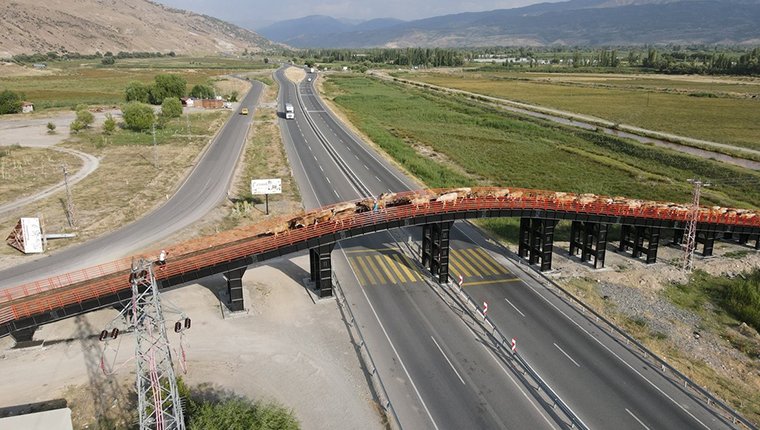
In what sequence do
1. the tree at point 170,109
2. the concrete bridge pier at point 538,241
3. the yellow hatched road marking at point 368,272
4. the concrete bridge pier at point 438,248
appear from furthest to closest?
1. the tree at point 170,109
2. the concrete bridge pier at point 538,241
3. the yellow hatched road marking at point 368,272
4. the concrete bridge pier at point 438,248

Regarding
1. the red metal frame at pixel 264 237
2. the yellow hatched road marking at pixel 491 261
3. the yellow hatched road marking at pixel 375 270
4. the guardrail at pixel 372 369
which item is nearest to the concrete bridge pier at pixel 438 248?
the red metal frame at pixel 264 237

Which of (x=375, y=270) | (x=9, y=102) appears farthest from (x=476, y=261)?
(x=9, y=102)

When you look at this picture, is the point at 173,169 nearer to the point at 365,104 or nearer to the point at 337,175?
the point at 337,175

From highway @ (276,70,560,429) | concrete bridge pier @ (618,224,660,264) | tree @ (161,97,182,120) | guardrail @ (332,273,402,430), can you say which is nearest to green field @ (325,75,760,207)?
concrete bridge pier @ (618,224,660,264)

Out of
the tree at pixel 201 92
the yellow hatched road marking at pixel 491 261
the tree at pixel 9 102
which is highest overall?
the tree at pixel 201 92

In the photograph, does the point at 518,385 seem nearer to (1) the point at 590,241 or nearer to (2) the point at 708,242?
(1) the point at 590,241

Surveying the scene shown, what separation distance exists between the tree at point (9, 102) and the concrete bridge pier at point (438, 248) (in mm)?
143241

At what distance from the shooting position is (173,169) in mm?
82688

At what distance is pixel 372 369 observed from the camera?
3306 centimetres

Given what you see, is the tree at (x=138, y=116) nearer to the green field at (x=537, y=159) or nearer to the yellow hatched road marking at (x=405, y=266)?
the green field at (x=537, y=159)

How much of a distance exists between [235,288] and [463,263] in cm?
2292

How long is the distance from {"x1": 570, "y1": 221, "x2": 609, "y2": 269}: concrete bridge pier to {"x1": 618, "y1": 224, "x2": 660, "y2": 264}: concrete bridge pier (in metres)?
3.85

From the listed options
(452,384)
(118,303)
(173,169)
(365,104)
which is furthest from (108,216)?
(365,104)

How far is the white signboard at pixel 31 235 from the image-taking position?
162 feet
